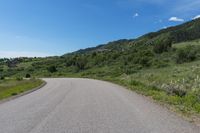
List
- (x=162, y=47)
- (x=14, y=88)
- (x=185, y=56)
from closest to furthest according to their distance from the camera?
(x=14, y=88)
(x=185, y=56)
(x=162, y=47)

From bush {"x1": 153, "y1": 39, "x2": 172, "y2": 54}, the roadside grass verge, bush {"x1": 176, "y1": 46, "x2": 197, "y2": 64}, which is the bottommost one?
the roadside grass verge

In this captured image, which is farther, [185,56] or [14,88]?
[185,56]

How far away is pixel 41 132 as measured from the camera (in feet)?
28.9

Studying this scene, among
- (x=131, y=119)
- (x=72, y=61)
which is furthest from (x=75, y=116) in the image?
(x=72, y=61)

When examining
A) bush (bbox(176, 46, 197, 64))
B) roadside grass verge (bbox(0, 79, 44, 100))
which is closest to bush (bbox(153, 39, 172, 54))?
bush (bbox(176, 46, 197, 64))

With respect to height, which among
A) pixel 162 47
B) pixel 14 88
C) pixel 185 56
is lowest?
pixel 14 88

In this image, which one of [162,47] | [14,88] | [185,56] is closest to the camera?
[14,88]

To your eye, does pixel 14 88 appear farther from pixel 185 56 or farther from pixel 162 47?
pixel 162 47

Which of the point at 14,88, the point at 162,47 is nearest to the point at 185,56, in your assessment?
the point at 162,47

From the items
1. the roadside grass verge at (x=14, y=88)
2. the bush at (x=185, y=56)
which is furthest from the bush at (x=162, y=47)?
the roadside grass verge at (x=14, y=88)

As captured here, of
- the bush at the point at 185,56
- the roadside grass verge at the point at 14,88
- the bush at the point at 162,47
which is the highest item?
the bush at the point at 162,47

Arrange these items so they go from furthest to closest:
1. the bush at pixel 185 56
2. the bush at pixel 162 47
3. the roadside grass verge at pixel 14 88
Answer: the bush at pixel 162 47, the bush at pixel 185 56, the roadside grass verge at pixel 14 88

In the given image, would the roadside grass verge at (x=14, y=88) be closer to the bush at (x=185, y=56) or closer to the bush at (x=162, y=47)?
the bush at (x=185, y=56)

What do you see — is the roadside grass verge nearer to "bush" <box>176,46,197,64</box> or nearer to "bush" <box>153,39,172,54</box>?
"bush" <box>176,46,197,64</box>
